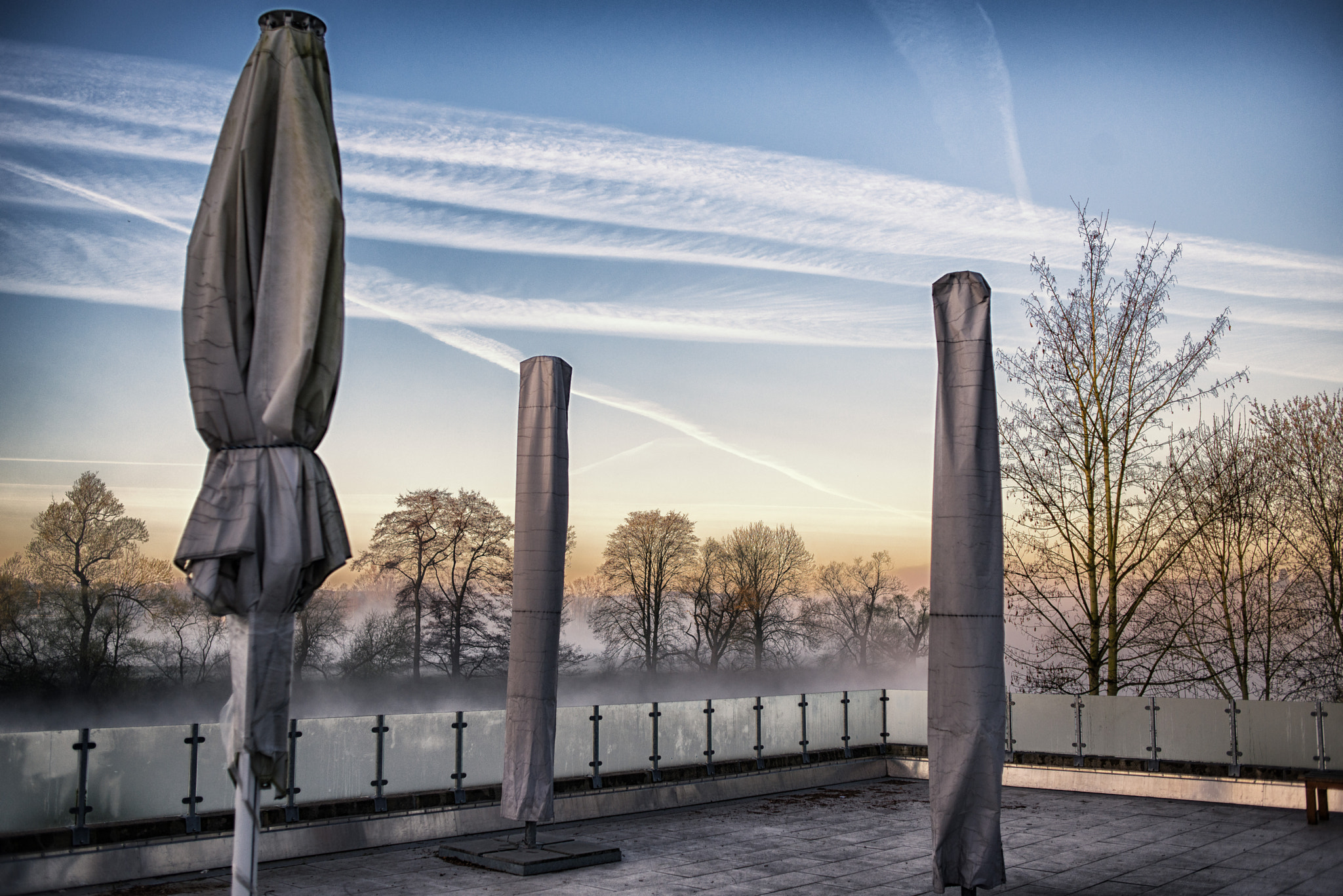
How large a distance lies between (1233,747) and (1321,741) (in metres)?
0.98

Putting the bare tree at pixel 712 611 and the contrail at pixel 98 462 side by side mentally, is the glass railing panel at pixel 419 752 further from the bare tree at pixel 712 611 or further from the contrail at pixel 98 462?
the bare tree at pixel 712 611

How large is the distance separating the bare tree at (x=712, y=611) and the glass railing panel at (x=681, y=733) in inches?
875

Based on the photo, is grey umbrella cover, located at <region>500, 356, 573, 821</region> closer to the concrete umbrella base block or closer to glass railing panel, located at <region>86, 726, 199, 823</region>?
the concrete umbrella base block

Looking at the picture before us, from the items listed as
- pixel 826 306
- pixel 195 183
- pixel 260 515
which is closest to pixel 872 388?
pixel 826 306

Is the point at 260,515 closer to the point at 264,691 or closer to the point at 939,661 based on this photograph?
the point at 264,691

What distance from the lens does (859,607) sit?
3638 cm

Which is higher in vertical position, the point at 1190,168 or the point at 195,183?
the point at 195,183

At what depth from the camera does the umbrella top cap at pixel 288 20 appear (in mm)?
4332

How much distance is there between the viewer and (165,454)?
86.0 ft

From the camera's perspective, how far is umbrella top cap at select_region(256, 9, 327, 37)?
433 centimetres

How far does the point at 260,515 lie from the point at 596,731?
8.36 meters

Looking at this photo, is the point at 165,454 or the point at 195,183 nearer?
the point at 195,183

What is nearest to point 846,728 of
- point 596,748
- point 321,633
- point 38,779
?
point 596,748

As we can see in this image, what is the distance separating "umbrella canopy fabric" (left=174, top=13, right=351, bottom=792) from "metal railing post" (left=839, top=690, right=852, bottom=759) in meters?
11.9
